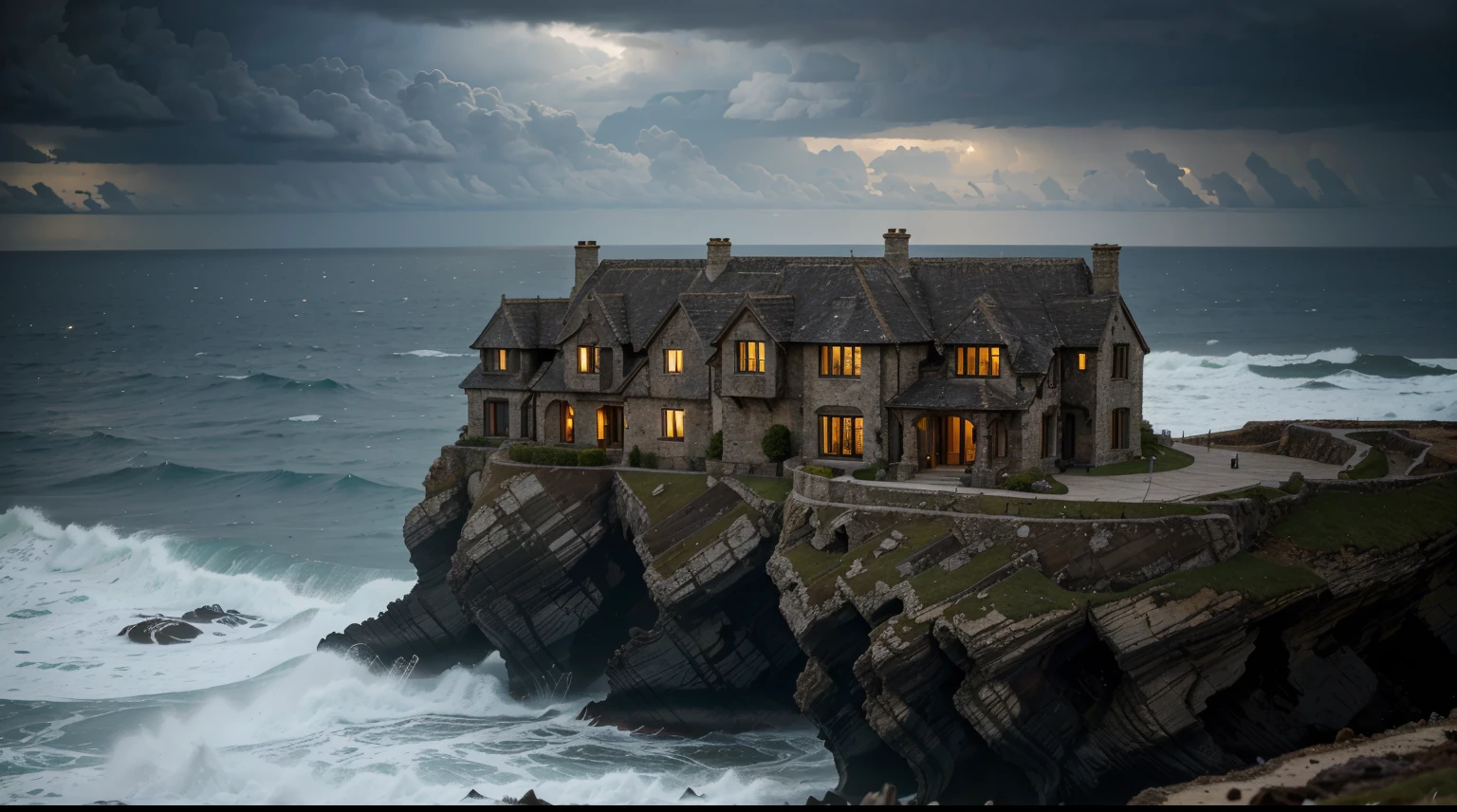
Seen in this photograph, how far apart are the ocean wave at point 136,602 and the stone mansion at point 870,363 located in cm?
1790

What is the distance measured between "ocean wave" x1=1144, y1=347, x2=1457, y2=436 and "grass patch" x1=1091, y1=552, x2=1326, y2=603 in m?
61.4

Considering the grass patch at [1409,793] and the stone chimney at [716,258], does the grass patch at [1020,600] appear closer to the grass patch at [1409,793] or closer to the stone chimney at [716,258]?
the grass patch at [1409,793]

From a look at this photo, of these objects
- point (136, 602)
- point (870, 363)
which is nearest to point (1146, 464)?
point (870, 363)

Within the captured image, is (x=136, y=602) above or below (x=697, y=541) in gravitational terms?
below

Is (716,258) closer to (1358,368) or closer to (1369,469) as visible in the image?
(1369,469)

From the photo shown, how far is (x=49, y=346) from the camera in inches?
7520

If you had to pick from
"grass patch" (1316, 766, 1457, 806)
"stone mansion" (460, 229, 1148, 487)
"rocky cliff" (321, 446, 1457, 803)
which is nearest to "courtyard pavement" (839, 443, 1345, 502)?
"stone mansion" (460, 229, 1148, 487)

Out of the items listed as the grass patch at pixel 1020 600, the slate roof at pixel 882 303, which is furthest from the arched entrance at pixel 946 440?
the grass patch at pixel 1020 600

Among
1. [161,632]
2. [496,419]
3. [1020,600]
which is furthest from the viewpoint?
[161,632]

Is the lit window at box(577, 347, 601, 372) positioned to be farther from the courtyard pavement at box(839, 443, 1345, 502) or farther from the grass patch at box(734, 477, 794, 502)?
the courtyard pavement at box(839, 443, 1345, 502)

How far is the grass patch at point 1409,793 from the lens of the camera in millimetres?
31656

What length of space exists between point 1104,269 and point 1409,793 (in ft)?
101

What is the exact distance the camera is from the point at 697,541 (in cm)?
5538

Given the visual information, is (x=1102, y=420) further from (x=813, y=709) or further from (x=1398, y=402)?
(x=1398, y=402)
